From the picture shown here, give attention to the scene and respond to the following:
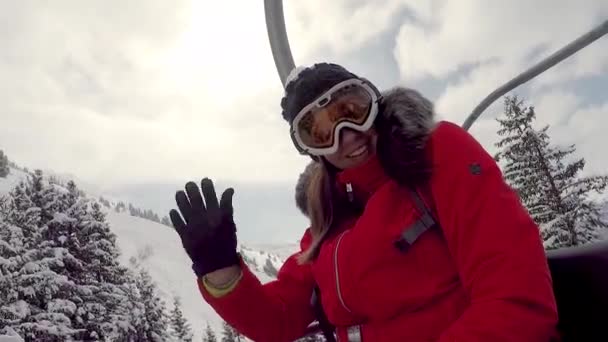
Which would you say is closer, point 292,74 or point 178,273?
point 292,74

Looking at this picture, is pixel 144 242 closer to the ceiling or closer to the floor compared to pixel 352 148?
closer to the ceiling

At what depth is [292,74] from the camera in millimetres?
2258

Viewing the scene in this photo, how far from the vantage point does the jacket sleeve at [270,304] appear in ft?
7.43

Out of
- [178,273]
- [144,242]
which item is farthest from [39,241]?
[144,242]

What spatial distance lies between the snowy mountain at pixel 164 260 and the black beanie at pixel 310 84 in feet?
324

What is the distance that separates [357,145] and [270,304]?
897 millimetres

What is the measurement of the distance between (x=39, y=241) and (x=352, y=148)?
68.1 feet

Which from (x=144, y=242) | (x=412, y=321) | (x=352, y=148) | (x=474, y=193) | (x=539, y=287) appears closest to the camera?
(x=539, y=287)

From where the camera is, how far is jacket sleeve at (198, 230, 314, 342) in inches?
89.2

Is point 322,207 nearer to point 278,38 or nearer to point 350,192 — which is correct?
point 350,192

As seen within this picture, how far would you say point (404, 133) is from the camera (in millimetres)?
1812

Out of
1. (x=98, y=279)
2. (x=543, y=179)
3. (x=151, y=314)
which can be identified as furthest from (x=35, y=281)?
(x=543, y=179)

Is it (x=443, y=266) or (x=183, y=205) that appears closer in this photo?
(x=443, y=266)

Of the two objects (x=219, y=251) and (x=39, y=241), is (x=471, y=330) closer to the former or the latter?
(x=219, y=251)
